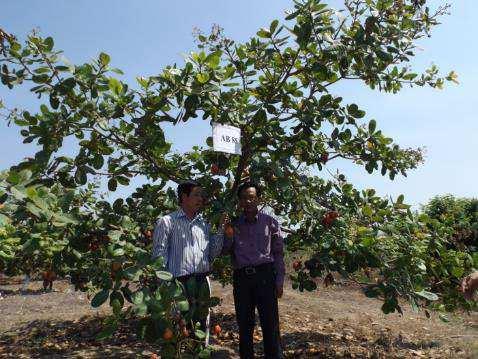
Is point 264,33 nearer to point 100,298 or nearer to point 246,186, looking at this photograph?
point 246,186

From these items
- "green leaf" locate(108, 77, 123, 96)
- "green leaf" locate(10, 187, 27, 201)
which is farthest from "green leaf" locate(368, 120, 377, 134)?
"green leaf" locate(10, 187, 27, 201)

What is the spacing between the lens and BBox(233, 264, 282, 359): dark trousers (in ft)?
13.2

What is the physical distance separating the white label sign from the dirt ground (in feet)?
8.09

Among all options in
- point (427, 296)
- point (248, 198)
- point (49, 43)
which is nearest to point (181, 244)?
point (248, 198)

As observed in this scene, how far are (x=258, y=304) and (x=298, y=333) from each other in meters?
2.23

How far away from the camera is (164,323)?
101 inches

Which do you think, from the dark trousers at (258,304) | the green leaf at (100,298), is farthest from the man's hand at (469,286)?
the green leaf at (100,298)

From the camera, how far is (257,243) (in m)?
4.07

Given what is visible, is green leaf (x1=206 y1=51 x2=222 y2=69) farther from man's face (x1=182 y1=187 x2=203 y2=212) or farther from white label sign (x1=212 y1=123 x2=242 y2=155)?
man's face (x1=182 y1=187 x2=203 y2=212)

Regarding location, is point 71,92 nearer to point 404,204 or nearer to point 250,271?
point 250,271

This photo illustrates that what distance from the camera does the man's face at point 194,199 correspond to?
3.73 metres

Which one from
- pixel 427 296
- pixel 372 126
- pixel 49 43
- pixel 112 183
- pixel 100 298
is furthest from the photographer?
pixel 372 126

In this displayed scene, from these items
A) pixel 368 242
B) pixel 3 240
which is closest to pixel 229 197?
pixel 368 242

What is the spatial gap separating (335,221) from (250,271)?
862mm
